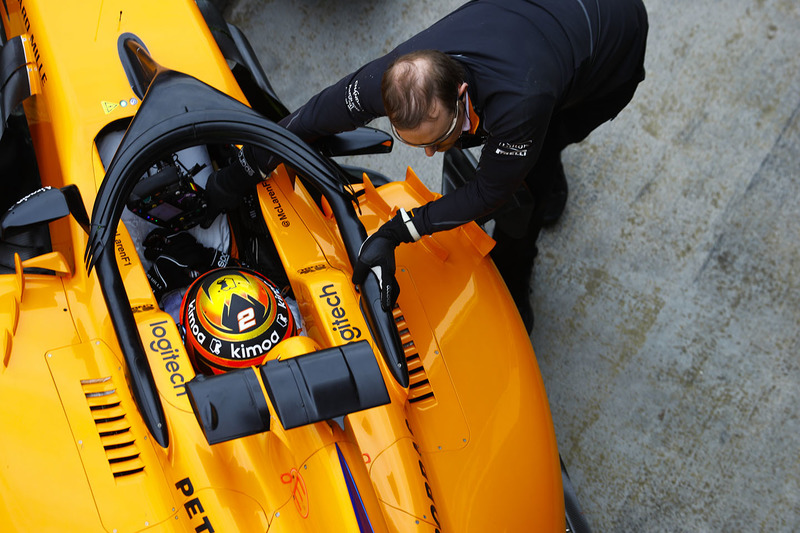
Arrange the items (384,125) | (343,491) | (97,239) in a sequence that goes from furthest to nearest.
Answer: (384,125), (97,239), (343,491)

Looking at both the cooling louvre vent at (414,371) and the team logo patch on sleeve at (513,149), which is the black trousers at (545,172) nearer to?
the team logo patch on sleeve at (513,149)

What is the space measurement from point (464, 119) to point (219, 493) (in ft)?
3.85

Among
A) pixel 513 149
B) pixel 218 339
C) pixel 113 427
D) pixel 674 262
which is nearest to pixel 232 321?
pixel 218 339

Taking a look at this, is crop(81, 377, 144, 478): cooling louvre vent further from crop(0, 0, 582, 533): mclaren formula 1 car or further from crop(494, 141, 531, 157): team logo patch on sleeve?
crop(494, 141, 531, 157): team logo patch on sleeve

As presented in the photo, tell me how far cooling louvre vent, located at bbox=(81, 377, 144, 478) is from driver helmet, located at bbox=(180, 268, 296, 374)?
0.26 metres

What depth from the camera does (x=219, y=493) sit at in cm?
167

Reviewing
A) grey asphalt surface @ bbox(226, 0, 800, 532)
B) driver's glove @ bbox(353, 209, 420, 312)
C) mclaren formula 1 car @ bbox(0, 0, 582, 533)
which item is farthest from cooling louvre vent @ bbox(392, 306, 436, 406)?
grey asphalt surface @ bbox(226, 0, 800, 532)

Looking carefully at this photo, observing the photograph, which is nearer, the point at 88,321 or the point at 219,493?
the point at 219,493

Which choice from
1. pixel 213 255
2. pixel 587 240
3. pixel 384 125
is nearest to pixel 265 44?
pixel 384 125

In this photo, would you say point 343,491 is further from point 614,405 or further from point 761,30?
point 761,30

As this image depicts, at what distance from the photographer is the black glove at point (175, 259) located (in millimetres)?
2227

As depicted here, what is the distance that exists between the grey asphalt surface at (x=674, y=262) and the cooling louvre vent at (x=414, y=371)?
1.25 m

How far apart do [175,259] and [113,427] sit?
0.64 metres

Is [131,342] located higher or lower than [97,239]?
lower
